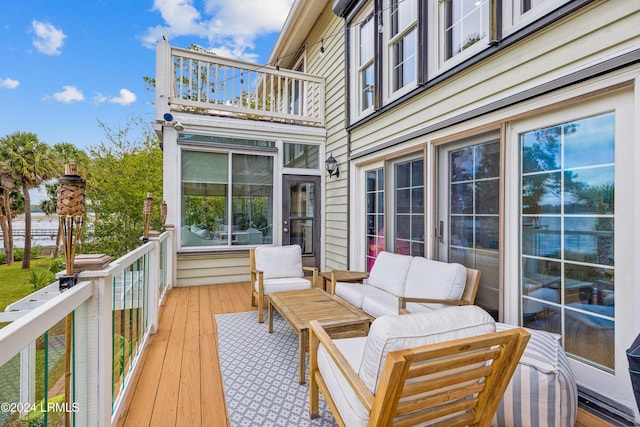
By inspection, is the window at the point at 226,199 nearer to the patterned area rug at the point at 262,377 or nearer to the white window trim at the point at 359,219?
the white window trim at the point at 359,219

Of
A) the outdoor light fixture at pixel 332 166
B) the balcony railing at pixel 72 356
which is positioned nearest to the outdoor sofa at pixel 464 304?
the balcony railing at pixel 72 356

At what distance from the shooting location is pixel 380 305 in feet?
10.1

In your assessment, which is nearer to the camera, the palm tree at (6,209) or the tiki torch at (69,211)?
the tiki torch at (69,211)

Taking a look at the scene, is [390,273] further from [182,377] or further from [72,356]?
[72,356]

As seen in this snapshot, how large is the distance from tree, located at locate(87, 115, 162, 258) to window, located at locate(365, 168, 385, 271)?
5.22 m

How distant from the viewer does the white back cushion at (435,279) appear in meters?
2.82

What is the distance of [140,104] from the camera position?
862 cm

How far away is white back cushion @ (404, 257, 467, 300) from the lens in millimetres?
2824

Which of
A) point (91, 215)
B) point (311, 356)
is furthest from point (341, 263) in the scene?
point (91, 215)

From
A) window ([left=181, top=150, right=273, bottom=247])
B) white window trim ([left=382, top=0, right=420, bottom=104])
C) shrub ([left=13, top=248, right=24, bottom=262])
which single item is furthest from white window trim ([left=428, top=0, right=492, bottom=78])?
shrub ([left=13, top=248, right=24, bottom=262])

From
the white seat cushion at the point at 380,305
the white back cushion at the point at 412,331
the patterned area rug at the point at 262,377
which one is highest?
the white back cushion at the point at 412,331

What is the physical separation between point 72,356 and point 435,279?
2.77m

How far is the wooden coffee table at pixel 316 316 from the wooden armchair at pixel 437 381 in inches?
33.6

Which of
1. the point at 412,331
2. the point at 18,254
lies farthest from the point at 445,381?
the point at 18,254
